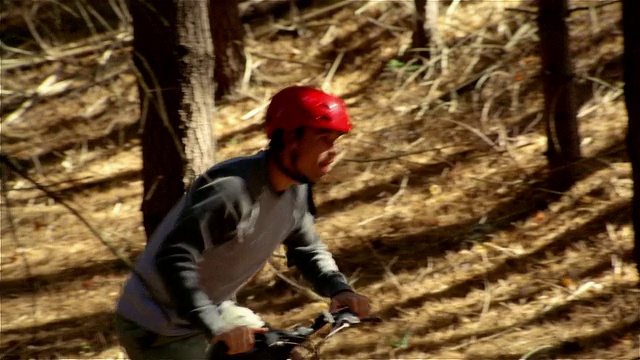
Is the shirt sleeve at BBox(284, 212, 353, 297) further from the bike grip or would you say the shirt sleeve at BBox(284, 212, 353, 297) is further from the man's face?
the bike grip

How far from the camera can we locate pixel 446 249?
806 cm

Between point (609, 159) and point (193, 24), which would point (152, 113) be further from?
point (609, 159)

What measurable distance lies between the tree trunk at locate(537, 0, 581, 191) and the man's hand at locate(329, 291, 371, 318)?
4.02m

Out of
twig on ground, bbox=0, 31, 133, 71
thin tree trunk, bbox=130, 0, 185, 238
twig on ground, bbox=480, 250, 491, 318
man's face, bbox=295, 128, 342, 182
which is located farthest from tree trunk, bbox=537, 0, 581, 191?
man's face, bbox=295, 128, 342, 182

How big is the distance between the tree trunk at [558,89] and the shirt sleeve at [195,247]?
14.9 feet

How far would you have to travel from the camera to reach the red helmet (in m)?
3.72

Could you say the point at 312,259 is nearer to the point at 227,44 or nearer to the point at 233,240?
the point at 233,240

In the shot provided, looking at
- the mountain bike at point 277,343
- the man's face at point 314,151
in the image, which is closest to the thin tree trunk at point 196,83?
the man's face at point 314,151

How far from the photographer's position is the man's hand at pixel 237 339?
3562mm

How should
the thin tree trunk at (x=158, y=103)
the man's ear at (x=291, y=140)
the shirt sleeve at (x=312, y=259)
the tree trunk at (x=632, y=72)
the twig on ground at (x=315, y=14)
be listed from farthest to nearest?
the twig on ground at (x=315, y=14) < the thin tree trunk at (x=158, y=103) < the tree trunk at (x=632, y=72) < the shirt sleeve at (x=312, y=259) < the man's ear at (x=291, y=140)

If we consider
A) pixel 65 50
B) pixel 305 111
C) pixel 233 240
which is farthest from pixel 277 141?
pixel 65 50

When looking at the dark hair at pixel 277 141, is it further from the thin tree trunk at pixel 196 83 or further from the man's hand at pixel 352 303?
the thin tree trunk at pixel 196 83

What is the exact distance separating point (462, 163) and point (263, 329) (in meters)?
5.62

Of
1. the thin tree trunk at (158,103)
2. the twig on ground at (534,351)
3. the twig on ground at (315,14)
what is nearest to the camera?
the thin tree trunk at (158,103)
